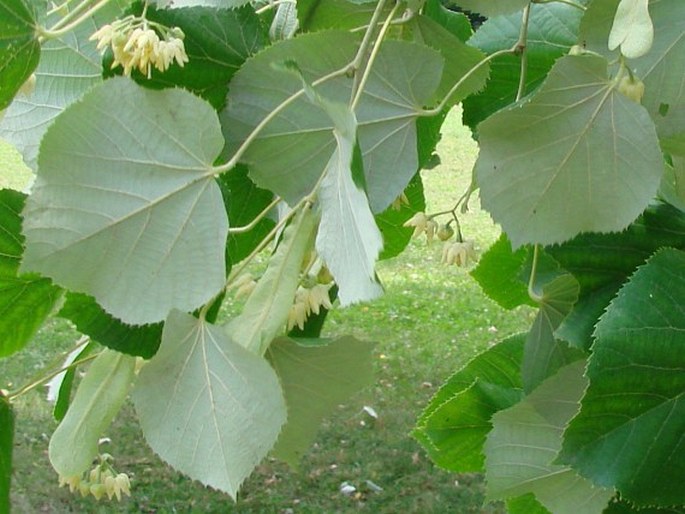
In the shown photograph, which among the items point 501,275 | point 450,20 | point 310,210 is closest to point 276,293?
point 310,210

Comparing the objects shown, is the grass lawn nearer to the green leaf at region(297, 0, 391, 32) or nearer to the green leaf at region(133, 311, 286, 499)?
the green leaf at region(297, 0, 391, 32)

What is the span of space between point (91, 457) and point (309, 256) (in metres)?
0.17

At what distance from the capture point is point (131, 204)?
1.59ft

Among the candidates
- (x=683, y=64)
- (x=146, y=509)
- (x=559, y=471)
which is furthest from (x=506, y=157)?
(x=146, y=509)

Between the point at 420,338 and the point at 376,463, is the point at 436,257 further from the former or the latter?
the point at 376,463

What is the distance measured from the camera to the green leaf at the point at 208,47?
59 centimetres

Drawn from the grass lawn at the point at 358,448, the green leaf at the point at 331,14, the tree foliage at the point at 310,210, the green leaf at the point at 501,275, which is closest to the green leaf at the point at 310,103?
the tree foliage at the point at 310,210

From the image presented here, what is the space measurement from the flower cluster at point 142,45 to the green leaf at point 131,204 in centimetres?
5

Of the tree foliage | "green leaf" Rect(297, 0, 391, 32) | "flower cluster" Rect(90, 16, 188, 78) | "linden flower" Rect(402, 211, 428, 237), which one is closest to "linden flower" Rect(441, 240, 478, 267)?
"linden flower" Rect(402, 211, 428, 237)

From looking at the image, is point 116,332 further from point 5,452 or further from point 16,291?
point 5,452

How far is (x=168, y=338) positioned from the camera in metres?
0.49

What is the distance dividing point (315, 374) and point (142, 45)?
214 mm

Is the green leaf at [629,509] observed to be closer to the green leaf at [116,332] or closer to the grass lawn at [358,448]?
the green leaf at [116,332]

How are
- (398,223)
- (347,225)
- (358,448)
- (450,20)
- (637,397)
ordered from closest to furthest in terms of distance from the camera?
1. (347,225)
2. (637,397)
3. (450,20)
4. (398,223)
5. (358,448)
